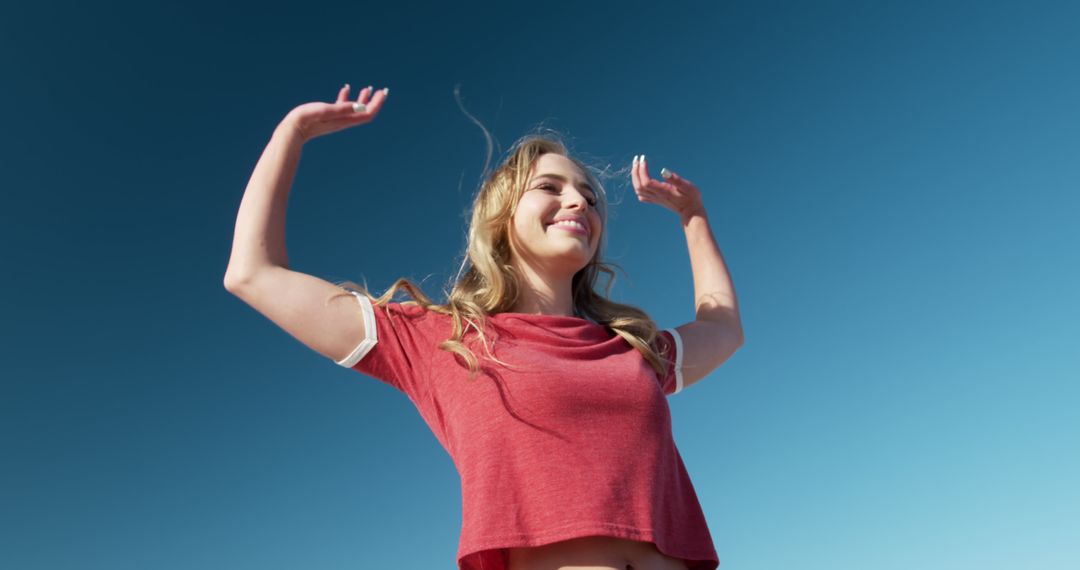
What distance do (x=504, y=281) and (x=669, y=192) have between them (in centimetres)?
133

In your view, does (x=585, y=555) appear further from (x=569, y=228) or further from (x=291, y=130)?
(x=291, y=130)

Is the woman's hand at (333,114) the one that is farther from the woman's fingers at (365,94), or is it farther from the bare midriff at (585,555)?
the bare midriff at (585,555)

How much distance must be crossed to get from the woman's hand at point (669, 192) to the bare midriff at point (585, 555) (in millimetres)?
2154

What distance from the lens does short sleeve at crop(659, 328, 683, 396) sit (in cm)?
399

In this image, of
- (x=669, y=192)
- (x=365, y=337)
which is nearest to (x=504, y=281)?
(x=365, y=337)

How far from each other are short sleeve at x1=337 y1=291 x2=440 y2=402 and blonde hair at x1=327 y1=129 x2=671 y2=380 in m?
0.07

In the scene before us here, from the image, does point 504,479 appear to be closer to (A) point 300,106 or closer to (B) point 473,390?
(B) point 473,390

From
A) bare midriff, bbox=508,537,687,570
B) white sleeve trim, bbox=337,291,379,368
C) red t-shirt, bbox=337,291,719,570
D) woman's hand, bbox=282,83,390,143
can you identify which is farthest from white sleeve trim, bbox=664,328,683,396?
woman's hand, bbox=282,83,390,143

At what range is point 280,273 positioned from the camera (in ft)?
10.4

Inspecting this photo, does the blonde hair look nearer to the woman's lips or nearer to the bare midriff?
the woman's lips

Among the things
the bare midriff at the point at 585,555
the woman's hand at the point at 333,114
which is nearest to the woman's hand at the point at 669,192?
the woman's hand at the point at 333,114

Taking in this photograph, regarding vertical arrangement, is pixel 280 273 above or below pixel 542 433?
above

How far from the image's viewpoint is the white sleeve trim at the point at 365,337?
3.29m

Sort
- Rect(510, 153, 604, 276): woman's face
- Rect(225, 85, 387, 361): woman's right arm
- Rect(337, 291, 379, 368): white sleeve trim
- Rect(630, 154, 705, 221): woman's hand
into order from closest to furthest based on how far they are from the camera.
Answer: Rect(225, 85, 387, 361): woman's right arm < Rect(337, 291, 379, 368): white sleeve trim < Rect(510, 153, 604, 276): woman's face < Rect(630, 154, 705, 221): woman's hand
